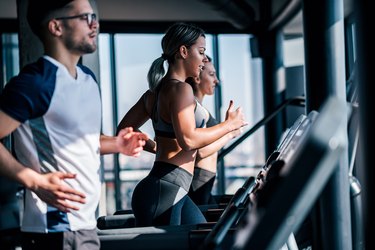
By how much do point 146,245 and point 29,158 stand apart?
3.28 feet

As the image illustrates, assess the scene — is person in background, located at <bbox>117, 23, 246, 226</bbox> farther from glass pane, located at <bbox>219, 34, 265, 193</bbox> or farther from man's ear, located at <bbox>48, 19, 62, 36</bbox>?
glass pane, located at <bbox>219, 34, 265, 193</bbox>

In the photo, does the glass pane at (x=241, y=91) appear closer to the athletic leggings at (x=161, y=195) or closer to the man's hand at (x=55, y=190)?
the athletic leggings at (x=161, y=195)

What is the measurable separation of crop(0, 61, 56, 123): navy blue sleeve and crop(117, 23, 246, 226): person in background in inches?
41.5

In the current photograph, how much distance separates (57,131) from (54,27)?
0.29 meters

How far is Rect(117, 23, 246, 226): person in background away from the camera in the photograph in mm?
2720

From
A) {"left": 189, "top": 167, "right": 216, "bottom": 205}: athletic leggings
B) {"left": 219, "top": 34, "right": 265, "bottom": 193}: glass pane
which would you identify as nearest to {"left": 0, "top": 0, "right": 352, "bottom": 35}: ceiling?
{"left": 219, "top": 34, "right": 265, "bottom": 193}: glass pane

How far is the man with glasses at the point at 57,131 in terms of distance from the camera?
65.2 inches

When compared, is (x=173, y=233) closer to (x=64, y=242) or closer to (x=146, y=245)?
(x=146, y=245)

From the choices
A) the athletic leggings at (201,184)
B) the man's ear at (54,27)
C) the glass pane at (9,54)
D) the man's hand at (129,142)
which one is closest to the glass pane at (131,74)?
the glass pane at (9,54)

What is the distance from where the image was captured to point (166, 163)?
9.50ft

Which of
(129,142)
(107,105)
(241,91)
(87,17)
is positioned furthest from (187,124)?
(241,91)

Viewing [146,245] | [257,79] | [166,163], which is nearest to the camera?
[146,245]

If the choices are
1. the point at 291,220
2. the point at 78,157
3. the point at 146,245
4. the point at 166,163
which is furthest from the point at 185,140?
the point at 291,220

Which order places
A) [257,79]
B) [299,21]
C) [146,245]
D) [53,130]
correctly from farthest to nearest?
[257,79] → [299,21] → [146,245] → [53,130]
